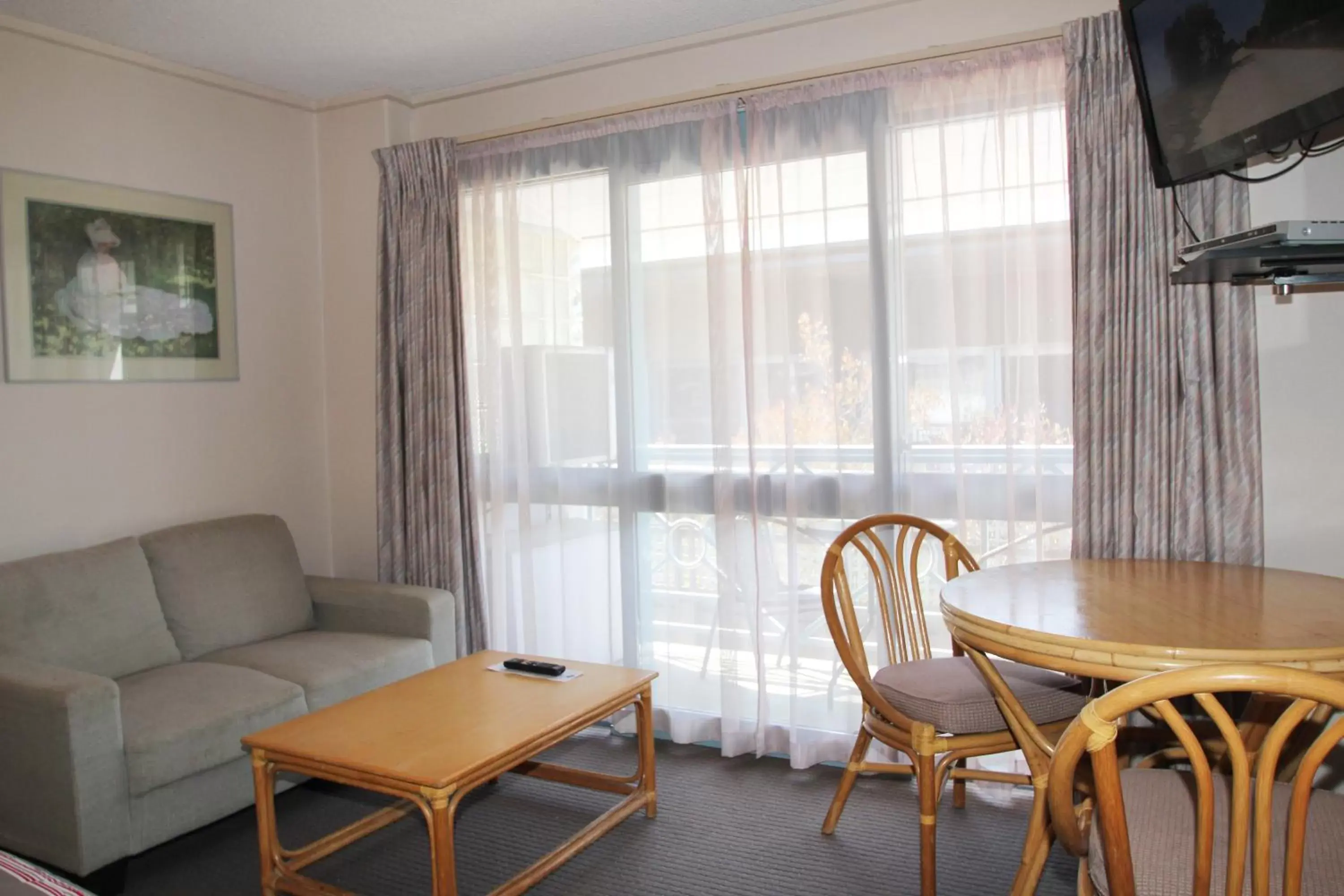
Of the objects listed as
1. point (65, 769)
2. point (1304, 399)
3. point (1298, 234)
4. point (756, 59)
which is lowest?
point (65, 769)

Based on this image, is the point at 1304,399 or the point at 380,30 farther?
the point at 380,30

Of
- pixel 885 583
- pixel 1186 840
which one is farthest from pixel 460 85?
pixel 1186 840

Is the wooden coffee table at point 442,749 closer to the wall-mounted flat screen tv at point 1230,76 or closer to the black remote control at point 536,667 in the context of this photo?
the black remote control at point 536,667

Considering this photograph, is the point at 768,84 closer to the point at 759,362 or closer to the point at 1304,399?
the point at 759,362

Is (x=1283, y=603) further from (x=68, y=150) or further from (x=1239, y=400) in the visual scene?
(x=68, y=150)

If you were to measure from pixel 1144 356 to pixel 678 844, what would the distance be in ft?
6.36

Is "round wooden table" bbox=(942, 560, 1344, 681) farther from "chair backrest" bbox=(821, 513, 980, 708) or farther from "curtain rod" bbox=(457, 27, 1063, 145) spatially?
"curtain rod" bbox=(457, 27, 1063, 145)

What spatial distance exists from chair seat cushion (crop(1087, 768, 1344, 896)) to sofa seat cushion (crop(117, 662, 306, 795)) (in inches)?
89.3

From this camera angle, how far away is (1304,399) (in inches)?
108

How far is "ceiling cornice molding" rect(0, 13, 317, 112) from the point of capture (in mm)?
3275

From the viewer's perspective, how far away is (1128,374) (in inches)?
113

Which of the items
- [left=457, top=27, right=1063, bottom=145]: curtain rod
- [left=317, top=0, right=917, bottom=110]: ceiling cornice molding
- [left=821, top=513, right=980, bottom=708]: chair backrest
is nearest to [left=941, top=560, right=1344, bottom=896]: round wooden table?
[left=821, top=513, right=980, bottom=708]: chair backrest

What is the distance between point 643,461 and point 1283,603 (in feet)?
7.14

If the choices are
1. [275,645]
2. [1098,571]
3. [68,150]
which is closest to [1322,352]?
[1098,571]
